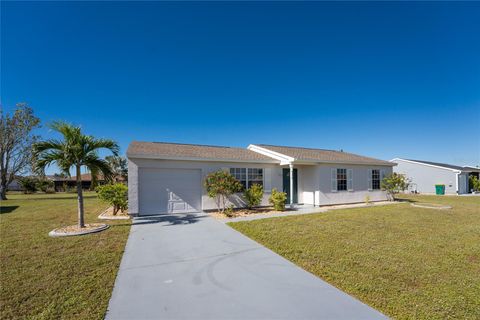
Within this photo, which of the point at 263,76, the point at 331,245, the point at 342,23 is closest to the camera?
the point at 331,245

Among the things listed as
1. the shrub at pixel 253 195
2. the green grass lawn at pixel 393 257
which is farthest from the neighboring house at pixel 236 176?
the green grass lawn at pixel 393 257

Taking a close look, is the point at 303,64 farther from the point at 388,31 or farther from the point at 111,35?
the point at 111,35

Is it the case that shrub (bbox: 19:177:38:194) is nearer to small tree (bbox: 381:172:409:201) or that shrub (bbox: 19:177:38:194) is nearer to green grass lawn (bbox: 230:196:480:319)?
green grass lawn (bbox: 230:196:480:319)

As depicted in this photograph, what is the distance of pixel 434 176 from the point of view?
28.0m

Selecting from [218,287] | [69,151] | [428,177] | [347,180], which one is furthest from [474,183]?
[69,151]

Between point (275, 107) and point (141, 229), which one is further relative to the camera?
point (275, 107)

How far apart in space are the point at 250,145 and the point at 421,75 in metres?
11.8

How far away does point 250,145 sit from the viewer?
17.1 m

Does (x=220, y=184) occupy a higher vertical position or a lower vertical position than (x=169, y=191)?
higher

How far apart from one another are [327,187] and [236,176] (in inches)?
235

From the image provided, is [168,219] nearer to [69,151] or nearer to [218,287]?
[69,151]

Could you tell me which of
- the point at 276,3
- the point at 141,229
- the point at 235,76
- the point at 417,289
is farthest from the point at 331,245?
the point at 235,76

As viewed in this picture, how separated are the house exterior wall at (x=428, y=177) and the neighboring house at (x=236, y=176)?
16.7 metres

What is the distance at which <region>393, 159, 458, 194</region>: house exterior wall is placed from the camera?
26.7 meters
